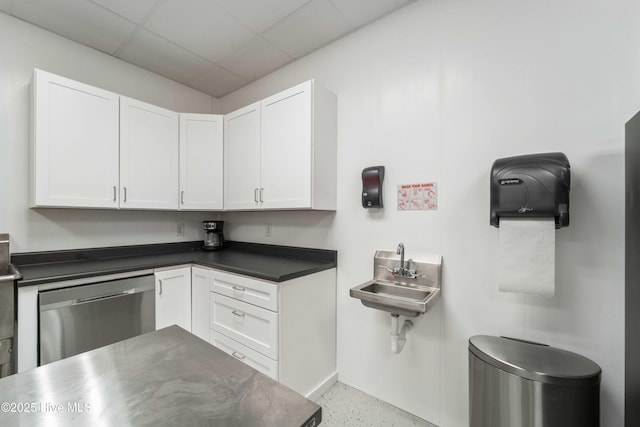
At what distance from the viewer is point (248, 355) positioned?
1.78m

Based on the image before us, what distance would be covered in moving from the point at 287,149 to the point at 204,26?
1078 mm

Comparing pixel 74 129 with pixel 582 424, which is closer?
pixel 582 424

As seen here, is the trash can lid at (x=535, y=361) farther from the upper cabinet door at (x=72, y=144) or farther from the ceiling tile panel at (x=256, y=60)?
the upper cabinet door at (x=72, y=144)

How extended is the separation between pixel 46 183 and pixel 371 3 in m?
2.48

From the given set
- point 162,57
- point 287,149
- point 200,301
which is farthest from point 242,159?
point 200,301

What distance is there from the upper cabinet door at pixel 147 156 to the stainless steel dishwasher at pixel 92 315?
693 millimetres

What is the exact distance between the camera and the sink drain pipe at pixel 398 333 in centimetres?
161

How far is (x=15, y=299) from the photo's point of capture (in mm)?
1481

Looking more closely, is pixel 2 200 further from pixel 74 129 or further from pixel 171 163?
pixel 171 163

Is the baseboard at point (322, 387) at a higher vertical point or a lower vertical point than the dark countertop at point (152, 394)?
lower

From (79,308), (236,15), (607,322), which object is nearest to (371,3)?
(236,15)

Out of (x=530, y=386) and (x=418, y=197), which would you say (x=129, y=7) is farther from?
(x=530, y=386)

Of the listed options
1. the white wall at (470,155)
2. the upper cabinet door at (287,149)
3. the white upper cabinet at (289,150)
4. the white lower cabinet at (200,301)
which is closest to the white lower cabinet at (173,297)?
the white lower cabinet at (200,301)

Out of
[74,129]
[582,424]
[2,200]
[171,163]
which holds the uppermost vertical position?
[74,129]
